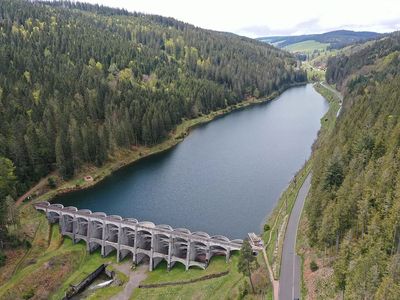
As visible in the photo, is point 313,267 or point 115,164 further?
point 115,164

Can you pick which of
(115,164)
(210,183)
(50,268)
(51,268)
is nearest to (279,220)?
(210,183)

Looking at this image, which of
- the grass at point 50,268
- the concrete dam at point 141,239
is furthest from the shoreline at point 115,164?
the concrete dam at point 141,239

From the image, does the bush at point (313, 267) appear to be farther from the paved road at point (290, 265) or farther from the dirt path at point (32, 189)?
the dirt path at point (32, 189)

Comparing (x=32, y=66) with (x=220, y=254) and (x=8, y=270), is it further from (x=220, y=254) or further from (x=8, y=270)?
(x=220, y=254)

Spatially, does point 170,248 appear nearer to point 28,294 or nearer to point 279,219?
point 279,219

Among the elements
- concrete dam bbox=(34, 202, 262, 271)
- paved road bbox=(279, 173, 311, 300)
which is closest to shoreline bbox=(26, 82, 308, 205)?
concrete dam bbox=(34, 202, 262, 271)

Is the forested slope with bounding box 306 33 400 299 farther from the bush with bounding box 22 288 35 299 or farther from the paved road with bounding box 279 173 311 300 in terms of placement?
the bush with bounding box 22 288 35 299

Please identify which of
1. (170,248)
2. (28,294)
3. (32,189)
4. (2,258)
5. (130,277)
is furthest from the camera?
(32,189)
